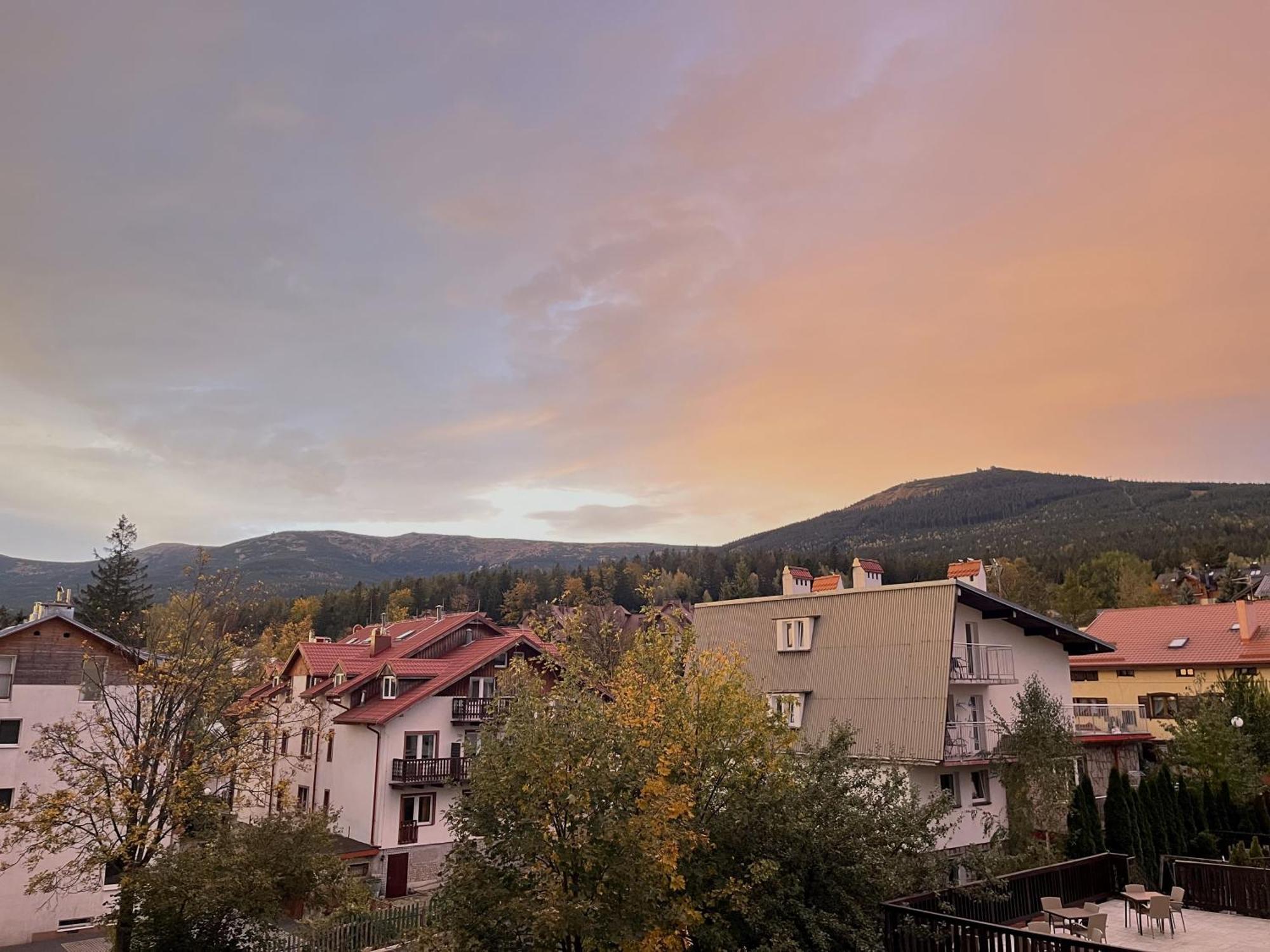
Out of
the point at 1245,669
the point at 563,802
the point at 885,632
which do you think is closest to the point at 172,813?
the point at 563,802

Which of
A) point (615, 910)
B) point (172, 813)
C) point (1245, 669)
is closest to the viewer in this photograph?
point (615, 910)

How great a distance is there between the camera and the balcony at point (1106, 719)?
35750 millimetres

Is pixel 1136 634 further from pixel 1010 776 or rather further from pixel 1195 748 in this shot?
pixel 1010 776

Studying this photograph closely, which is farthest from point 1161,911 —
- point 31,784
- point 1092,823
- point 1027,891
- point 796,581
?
point 31,784

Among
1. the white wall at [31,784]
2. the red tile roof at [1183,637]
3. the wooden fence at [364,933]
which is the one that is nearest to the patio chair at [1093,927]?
the wooden fence at [364,933]

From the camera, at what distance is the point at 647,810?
42.2ft

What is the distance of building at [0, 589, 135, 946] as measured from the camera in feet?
90.3

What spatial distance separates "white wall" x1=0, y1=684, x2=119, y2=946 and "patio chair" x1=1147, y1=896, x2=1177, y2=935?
103 ft

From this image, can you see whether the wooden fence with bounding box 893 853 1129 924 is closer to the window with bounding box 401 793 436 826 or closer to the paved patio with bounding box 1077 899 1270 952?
the paved patio with bounding box 1077 899 1270 952

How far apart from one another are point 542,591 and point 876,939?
148 meters

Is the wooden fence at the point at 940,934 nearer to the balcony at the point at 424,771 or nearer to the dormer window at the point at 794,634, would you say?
the dormer window at the point at 794,634

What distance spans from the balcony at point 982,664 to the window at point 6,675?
32.1 m

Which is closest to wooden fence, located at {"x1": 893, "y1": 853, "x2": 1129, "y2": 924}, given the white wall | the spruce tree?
the spruce tree

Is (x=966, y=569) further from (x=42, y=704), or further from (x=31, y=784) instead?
(x=31, y=784)
